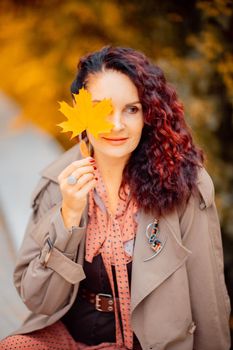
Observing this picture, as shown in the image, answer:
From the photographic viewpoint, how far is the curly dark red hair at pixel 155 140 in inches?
75.0

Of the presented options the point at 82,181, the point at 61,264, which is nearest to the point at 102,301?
the point at 61,264

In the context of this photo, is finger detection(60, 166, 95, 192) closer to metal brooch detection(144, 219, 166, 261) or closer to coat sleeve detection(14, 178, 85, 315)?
coat sleeve detection(14, 178, 85, 315)

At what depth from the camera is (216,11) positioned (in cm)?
339

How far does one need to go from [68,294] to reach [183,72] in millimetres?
2463

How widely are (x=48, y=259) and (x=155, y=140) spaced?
0.70 meters

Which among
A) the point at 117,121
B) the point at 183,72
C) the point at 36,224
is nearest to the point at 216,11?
the point at 183,72

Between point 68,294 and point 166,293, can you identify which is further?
point 68,294

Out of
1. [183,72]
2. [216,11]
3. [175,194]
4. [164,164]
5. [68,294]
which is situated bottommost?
[68,294]

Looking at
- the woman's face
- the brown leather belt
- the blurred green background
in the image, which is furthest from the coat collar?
the blurred green background

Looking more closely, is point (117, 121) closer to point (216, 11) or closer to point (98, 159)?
point (98, 159)

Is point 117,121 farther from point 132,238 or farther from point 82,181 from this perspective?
point 132,238

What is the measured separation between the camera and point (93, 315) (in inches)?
84.8

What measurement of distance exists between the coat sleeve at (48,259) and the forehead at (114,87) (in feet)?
1.75

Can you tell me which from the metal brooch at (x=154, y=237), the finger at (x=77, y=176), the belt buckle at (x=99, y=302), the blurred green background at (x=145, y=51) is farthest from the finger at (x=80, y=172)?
the blurred green background at (x=145, y=51)
